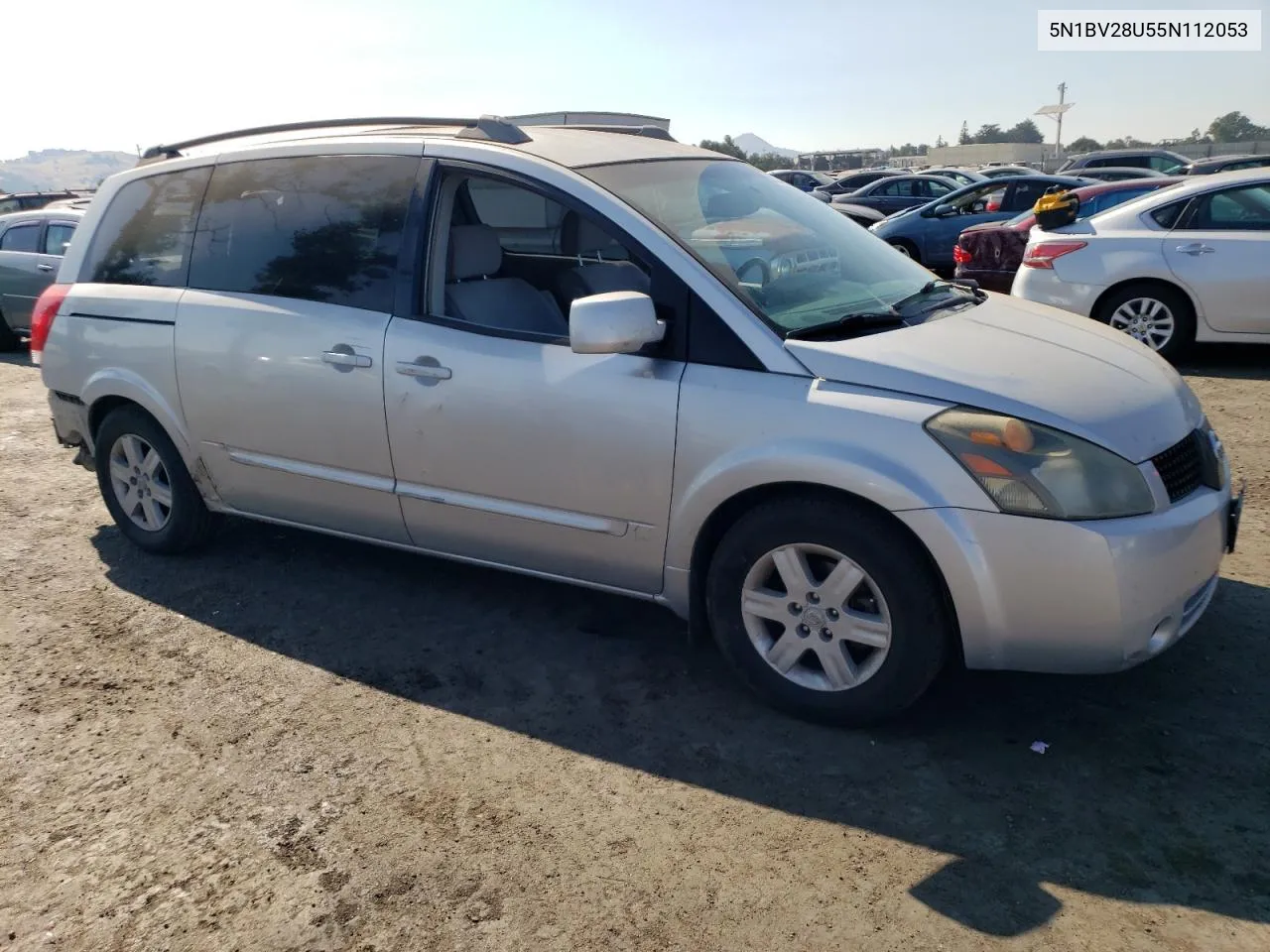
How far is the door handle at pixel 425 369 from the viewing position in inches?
148

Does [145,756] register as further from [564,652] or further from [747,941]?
[747,941]

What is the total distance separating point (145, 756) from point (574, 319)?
75.7 inches

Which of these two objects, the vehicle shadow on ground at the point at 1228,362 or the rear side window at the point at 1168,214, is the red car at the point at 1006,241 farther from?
the rear side window at the point at 1168,214

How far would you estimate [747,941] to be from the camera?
7.97ft

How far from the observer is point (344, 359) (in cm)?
395

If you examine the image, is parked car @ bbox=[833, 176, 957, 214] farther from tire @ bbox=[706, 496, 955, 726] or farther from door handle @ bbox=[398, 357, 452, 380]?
tire @ bbox=[706, 496, 955, 726]

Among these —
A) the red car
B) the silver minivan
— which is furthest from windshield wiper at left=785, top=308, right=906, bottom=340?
the red car

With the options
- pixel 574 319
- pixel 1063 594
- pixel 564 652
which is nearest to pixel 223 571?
pixel 564 652

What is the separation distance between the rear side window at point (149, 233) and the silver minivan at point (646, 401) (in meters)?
0.02

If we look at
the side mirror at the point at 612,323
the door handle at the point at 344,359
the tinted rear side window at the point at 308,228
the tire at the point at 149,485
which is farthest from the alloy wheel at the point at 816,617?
the tire at the point at 149,485

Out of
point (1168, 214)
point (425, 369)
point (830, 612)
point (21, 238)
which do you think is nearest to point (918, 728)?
point (830, 612)

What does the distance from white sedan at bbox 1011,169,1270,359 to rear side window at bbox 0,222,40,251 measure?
9834 millimetres

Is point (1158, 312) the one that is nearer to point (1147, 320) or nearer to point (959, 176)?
point (1147, 320)

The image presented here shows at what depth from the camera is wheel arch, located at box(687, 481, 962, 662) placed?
307 cm
